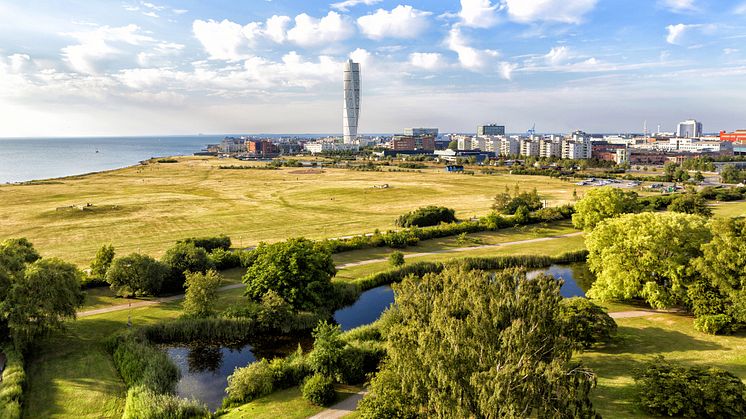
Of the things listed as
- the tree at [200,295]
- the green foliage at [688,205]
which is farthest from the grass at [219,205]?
the tree at [200,295]

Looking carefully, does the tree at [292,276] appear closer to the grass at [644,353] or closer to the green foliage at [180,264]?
the green foliage at [180,264]

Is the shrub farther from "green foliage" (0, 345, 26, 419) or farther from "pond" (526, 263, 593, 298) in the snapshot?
"pond" (526, 263, 593, 298)

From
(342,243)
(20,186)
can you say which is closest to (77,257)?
(342,243)

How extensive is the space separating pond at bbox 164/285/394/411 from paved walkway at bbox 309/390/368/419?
716 centimetres

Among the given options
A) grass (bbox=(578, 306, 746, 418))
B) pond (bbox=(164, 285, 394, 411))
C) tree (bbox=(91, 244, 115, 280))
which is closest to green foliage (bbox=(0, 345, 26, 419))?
pond (bbox=(164, 285, 394, 411))

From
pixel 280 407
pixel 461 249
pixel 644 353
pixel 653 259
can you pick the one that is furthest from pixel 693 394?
pixel 461 249

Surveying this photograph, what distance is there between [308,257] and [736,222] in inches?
1335

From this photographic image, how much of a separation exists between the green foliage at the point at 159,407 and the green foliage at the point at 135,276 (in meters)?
18.0

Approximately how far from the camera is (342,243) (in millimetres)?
A: 58000

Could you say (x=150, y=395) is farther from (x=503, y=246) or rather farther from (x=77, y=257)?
(x=503, y=246)

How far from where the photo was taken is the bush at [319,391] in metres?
26.0

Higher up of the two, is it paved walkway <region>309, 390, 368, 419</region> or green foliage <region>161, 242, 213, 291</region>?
green foliage <region>161, 242, 213, 291</region>

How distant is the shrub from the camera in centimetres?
2683

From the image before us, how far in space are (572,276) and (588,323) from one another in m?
22.1
